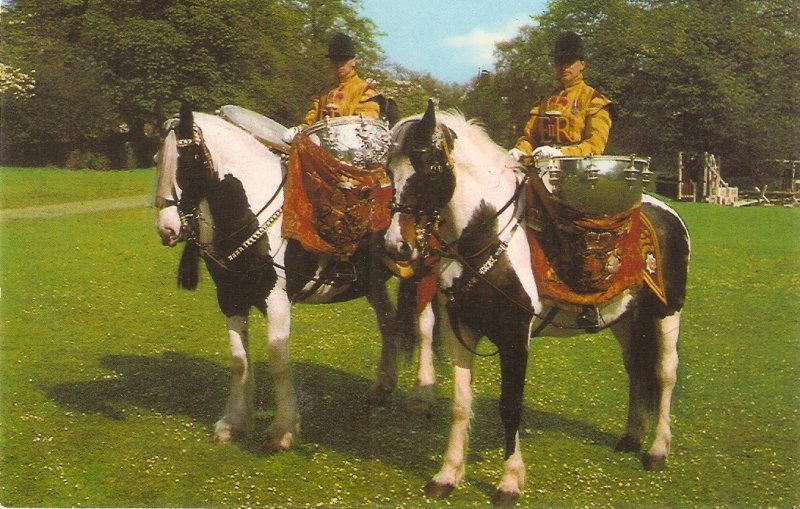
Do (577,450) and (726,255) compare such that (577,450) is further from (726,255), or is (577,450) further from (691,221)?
(691,221)

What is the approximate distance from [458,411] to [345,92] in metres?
3.28

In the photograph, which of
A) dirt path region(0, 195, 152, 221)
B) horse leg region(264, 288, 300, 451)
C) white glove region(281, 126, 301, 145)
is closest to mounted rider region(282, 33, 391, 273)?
white glove region(281, 126, 301, 145)

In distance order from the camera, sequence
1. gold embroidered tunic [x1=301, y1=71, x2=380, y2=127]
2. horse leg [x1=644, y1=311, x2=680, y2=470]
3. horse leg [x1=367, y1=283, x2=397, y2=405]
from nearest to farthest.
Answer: horse leg [x1=644, y1=311, x2=680, y2=470] → gold embroidered tunic [x1=301, y1=71, x2=380, y2=127] → horse leg [x1=367, y1=283, x2=397, y2=405]

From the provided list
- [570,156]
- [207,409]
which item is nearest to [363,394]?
[207,409]

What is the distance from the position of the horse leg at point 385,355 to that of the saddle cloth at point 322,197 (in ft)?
5.61

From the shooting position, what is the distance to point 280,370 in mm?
7281

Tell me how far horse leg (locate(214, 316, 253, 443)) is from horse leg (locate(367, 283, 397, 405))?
169cm

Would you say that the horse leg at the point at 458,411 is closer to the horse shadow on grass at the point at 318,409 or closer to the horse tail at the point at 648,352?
the horse shadow on grass at the point at 318,409

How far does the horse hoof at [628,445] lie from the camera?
7457 mm

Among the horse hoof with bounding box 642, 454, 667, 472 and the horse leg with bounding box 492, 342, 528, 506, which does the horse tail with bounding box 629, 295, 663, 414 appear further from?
the horse leg with bounding box 492, 342, 528, 506

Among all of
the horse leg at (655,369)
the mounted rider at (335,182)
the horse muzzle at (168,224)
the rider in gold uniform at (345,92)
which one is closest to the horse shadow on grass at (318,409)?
the horse leg at (655,369)

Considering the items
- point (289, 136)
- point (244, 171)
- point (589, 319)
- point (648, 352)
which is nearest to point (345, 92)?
point (289, 136)

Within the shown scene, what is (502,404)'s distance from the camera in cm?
633

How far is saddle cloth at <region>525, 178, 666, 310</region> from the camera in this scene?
251 inches
